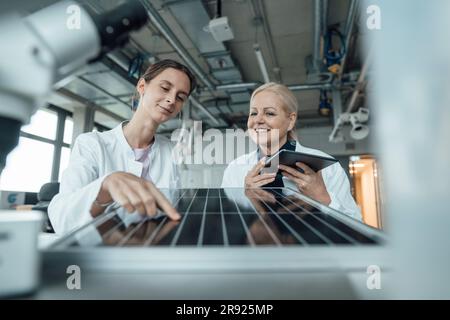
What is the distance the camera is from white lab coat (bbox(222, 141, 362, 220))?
52 centimetres

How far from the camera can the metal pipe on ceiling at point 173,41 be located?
1551mm

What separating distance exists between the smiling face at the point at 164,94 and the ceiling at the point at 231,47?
16.0 inches

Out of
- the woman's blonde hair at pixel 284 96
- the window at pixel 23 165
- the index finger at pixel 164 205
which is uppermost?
the woman's blonde hair at pixel 284 96

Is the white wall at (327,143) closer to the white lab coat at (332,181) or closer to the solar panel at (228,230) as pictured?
the white lab coat at (332,181)

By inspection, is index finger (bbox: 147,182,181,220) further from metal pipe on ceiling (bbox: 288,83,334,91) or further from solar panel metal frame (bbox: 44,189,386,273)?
metal pipe on ceiling (bbox: 288,83,334,91)

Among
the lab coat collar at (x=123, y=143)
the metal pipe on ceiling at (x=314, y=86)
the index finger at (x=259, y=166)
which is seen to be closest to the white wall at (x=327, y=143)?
the metal pipe on ceiling at (x=314, y=86)

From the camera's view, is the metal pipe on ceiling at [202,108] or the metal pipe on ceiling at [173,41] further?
the metal pipe on ceiling at [202,108]

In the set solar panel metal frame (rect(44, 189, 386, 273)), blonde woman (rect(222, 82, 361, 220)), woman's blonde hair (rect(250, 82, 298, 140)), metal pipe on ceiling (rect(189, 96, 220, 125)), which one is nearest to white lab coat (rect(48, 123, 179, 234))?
solar panel metal frame (rect(44, 189, 386, 273))

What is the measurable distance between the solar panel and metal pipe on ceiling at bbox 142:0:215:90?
108cm

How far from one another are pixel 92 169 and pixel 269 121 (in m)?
0.58

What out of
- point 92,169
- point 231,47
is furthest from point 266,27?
point 92,169

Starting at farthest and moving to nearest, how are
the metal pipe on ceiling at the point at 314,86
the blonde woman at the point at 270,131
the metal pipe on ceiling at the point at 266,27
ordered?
the metal pipe on ceiling at the point at 314,86
the metal pipe on ceiling at the point at 266,27
the blonde woman at the point at 270,131

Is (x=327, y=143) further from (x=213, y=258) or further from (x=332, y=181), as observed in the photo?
(x=213, y=258)

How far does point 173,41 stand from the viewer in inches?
76.7
